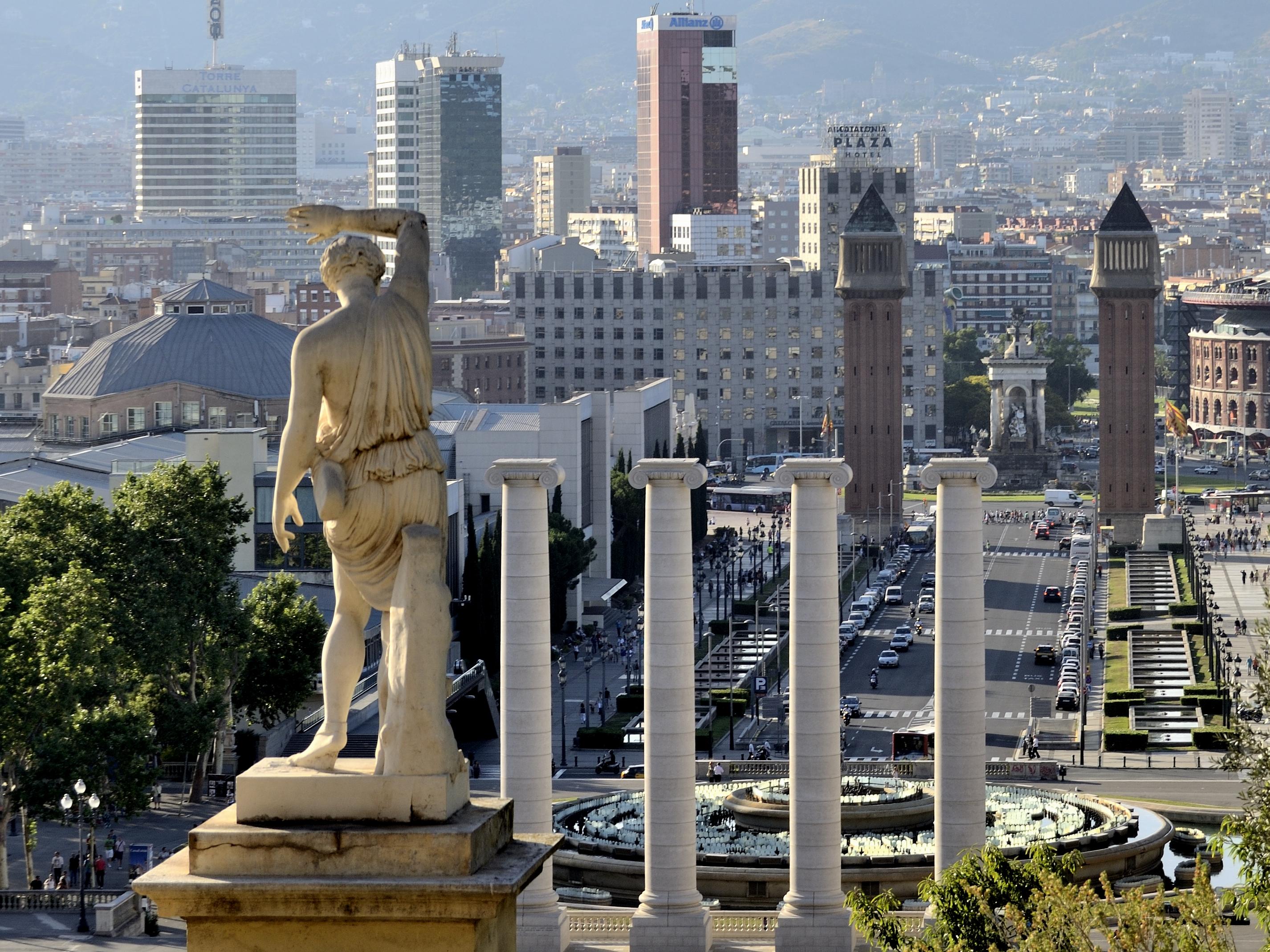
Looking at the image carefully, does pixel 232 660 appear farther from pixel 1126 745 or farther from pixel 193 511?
pixel 1126 745

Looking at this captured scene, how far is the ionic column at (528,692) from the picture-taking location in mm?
47906

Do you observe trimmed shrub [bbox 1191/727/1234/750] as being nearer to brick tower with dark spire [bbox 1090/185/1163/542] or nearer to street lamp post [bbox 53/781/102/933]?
street lamp post [bbox 53/781/102/933]

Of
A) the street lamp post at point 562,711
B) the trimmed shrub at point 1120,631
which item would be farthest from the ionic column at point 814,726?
the trimmed shrub at point 1120,631

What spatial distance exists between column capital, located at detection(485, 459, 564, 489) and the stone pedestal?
104ft

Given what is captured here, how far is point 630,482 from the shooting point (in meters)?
47.3

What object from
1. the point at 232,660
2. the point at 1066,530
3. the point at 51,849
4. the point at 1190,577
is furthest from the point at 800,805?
the point at 1066,530

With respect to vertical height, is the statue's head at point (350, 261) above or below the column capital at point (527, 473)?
above

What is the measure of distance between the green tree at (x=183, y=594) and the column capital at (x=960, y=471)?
36.9m

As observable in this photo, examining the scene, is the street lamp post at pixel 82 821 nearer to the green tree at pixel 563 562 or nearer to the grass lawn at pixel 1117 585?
the green tree at pixel 563 562

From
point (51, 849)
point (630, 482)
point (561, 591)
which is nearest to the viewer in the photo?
point (630, 482)

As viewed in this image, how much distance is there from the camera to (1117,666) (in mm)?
124875

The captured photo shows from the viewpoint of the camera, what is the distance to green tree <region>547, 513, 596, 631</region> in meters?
127

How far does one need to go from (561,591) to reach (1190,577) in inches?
1724

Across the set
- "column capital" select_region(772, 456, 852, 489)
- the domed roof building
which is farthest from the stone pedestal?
the domed roof building
